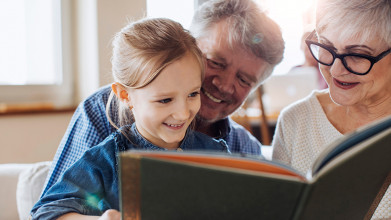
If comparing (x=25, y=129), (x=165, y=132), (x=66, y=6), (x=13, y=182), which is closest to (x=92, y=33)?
(x=66, y=6)

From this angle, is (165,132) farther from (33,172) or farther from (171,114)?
(33,172)

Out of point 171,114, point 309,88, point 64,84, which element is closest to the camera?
point 171,114

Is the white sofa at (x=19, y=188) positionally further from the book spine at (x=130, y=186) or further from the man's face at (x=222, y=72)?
the book spine at (x=130, y=186)

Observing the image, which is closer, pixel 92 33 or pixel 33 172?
pixel 33 172

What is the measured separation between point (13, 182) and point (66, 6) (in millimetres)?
2026

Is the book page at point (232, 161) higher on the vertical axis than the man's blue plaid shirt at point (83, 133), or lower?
higher

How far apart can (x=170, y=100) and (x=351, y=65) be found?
0.58 m

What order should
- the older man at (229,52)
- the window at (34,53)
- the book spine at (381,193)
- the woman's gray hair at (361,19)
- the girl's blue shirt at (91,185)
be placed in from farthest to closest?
1. the window at (34,53)
2. the older man at (229,52)
3. the woman's gray hair at (361,19)
4. the girl's blue shirt at (91,185)
5. the book spine at (381,193)

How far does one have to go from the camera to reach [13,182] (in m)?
1.77

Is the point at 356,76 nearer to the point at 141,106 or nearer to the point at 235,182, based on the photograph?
the point at 141,106

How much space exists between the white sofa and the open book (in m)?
1.10

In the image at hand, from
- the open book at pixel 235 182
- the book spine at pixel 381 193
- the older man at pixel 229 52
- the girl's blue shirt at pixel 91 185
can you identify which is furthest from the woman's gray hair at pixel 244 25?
the open book at pixel 235 182

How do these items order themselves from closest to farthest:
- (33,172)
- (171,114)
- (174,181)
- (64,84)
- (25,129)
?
1. (174,181)
2. (171,114)
3. (33,172)
4. (25,129)
5. (64,84)

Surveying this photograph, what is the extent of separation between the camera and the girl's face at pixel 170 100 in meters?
1.16
